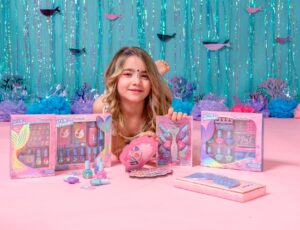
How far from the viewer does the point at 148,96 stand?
1640 millimetres

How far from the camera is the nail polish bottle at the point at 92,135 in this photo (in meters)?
1.43

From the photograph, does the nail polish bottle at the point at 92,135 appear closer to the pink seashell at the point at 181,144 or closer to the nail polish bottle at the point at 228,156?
the pink seashell at the point at 181,144

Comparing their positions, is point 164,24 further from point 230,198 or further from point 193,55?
point 230,198

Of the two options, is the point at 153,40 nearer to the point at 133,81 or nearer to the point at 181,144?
the point at 133,81

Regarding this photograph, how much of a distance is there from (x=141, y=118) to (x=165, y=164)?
25 cm

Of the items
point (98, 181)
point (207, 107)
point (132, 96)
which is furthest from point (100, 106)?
point (207, 107)

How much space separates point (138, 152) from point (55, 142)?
10.7 inches

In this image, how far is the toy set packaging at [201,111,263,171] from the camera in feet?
4.60

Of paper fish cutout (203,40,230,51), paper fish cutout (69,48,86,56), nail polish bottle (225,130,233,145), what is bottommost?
nail polish bottle (225,130,233,145)

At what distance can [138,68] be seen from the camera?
1.57 meters

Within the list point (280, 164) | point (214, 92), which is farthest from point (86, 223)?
point (214, 92)

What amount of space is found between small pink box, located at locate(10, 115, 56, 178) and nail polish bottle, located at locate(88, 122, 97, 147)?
0.45 ft

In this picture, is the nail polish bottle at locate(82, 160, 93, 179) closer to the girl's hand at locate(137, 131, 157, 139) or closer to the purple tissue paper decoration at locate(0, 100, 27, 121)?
the girl's hand at locate(137, 131, 157, 139)

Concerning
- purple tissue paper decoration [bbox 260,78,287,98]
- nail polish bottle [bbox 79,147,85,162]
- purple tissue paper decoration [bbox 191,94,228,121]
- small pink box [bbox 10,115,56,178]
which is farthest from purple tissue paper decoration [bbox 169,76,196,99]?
small pink box [bbox 10,115,56,178]
